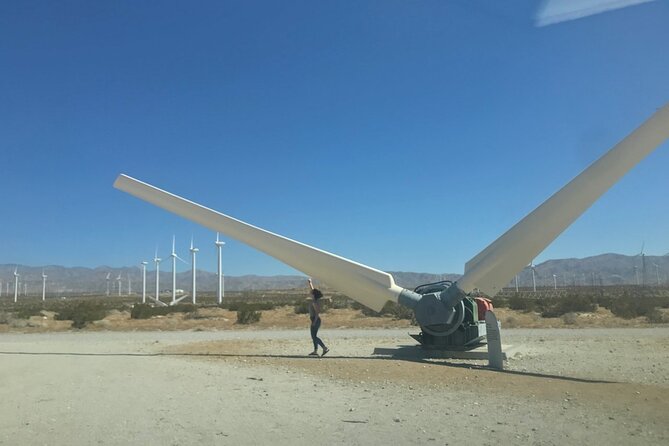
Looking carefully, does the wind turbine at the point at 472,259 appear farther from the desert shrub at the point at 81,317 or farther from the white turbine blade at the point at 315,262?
the desert shrub at the point at 81,317

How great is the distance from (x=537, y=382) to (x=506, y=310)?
38687 mm

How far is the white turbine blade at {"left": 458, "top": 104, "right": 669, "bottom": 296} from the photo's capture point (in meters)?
Answer: 12.4

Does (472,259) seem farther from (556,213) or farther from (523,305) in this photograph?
(523,305)

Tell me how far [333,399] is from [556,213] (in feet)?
22.9

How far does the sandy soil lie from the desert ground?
0.03 m

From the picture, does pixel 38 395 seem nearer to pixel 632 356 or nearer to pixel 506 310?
pixel 632 356

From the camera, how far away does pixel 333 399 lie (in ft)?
34.4

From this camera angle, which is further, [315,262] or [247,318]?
[247,318]

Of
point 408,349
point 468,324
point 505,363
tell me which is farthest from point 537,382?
point 408,349

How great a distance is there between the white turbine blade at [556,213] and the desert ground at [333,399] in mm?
2349

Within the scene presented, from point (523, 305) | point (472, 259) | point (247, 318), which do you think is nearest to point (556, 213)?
point (472, 259)

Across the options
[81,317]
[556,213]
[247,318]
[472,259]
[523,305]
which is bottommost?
[247,318]

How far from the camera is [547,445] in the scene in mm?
7180

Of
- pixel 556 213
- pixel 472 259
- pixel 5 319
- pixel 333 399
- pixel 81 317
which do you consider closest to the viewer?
pixel 333 399
